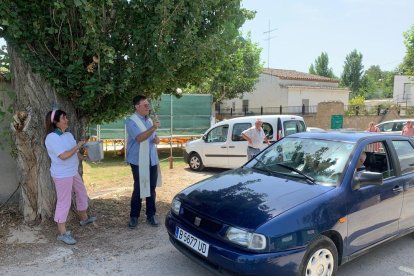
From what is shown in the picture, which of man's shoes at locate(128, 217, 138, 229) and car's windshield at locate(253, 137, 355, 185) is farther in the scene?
man's shoes at locate(128, 217, 138, 229)

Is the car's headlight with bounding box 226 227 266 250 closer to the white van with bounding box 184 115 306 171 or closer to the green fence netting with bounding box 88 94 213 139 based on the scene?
the white van with bounding box 184 115 306 171

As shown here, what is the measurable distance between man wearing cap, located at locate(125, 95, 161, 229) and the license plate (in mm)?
1434

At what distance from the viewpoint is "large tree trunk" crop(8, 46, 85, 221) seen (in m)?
4.57

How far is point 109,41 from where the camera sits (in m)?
4.70

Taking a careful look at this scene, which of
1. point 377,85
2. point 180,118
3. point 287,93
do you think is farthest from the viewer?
point 377,85

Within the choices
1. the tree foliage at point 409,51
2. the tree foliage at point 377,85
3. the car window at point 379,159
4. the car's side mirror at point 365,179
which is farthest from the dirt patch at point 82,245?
the tree foliage at point 377,85

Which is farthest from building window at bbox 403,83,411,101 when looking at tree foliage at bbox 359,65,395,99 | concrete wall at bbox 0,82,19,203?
concrete wall at bbox 0,82,19,203

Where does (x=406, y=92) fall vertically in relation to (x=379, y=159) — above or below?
above

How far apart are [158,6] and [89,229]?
3196mm

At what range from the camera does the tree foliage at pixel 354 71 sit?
2333 inches

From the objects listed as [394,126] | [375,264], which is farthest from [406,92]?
[375,264]

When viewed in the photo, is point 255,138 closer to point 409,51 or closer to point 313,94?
point 409,51

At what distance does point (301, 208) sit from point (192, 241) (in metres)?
1.11

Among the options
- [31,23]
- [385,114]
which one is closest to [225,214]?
[31,23]
